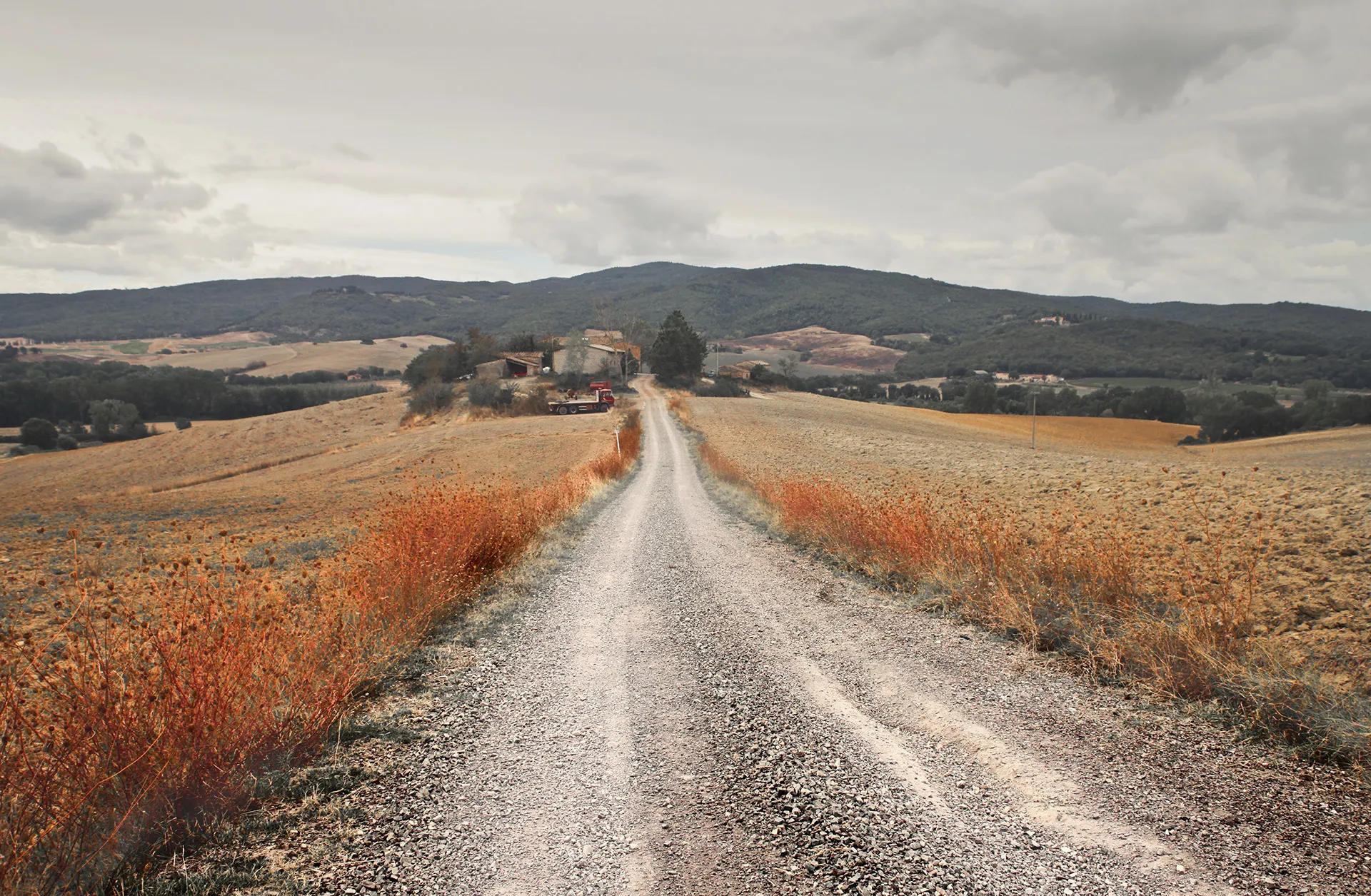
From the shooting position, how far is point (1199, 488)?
14.4 metres

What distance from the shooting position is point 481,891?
3.40 m

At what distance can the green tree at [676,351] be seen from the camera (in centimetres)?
9006

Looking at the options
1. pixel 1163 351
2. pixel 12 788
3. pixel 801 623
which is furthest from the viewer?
pixel 1163 351

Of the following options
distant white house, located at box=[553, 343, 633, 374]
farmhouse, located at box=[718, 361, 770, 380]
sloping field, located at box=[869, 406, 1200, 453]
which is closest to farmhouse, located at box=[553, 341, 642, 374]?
distant white house, located at box=[553, 343, 633, 374]

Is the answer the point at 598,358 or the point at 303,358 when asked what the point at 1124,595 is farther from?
the point at 303,358

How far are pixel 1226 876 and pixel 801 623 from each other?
502cm

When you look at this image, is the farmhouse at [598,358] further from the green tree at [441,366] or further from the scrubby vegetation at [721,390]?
the green tree at [441,366]

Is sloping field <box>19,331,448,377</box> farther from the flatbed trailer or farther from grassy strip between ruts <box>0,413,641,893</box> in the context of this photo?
grassy strip between ruts <box>0,413,641,893</box>

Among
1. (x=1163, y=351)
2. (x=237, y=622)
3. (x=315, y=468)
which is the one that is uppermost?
(x=1163, y=351)

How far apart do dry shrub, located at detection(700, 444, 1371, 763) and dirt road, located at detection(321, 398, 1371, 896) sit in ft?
1.57

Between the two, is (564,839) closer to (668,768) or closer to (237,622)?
(668,768)

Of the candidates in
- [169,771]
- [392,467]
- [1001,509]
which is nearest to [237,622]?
[169,771]

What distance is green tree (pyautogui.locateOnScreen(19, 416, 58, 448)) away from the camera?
69500mm

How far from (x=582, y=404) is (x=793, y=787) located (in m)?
60.4
